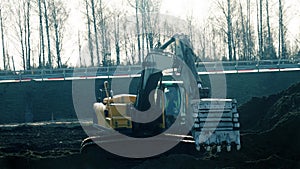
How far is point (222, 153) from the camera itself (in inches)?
555

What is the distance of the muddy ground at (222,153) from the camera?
12.5 meters

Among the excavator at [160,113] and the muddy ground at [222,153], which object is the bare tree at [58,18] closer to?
the muddy ground at [222,153]

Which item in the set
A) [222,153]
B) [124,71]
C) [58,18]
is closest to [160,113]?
[222,153]

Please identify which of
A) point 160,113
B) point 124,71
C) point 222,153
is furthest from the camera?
point 124,71

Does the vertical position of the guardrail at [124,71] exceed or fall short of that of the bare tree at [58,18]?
it falls short

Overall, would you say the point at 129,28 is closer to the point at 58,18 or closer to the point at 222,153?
the point at 58,18

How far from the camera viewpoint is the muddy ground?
492 inches

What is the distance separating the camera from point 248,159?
1380 centimetres

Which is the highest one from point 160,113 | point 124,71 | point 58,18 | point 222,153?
point 58,18

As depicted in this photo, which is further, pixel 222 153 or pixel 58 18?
pixel 58 18

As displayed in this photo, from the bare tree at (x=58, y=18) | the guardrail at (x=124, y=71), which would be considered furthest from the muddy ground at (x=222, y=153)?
the bare tree at (x=58, y=18)

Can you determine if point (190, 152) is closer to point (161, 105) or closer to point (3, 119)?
point (161, 105)

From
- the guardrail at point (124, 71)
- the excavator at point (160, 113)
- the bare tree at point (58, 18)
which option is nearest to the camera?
the excavator at point (160, 113)

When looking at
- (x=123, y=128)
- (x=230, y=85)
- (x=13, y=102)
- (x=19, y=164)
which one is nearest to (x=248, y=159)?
(x=123, y=128)
